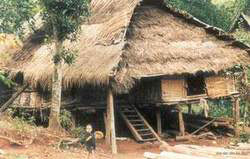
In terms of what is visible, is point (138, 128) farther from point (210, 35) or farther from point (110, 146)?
point (210, 35)

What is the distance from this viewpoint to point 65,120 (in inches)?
606

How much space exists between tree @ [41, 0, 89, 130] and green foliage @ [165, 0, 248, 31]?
15201 millimetres

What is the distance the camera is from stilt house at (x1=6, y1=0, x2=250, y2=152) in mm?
15602

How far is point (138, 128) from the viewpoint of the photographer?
18062 mm

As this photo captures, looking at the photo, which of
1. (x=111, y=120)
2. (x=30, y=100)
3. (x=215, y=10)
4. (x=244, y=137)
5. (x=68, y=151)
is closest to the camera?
(x=68, y=151)

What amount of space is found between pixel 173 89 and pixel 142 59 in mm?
1956

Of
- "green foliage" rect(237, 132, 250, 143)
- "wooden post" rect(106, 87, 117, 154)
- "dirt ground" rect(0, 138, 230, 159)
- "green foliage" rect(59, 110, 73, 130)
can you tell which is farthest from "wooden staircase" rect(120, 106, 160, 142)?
"green foliage" rect(237, 132, 250, 143)

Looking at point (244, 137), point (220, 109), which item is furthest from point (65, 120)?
point (220, 109)

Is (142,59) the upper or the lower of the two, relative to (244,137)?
upper

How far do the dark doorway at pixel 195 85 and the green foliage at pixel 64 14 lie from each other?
614cm

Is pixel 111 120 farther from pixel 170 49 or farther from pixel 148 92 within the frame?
pixel 170 49

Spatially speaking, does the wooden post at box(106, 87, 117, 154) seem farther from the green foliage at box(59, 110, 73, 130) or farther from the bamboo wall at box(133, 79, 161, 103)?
the bamboo wall at box(133, 79, 161, 103)

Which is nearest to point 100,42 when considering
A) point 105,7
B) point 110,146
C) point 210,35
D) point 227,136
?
point 105,7

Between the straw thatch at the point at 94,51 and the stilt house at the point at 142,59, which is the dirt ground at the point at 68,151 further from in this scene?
the straw thatch at the point at 94,51
